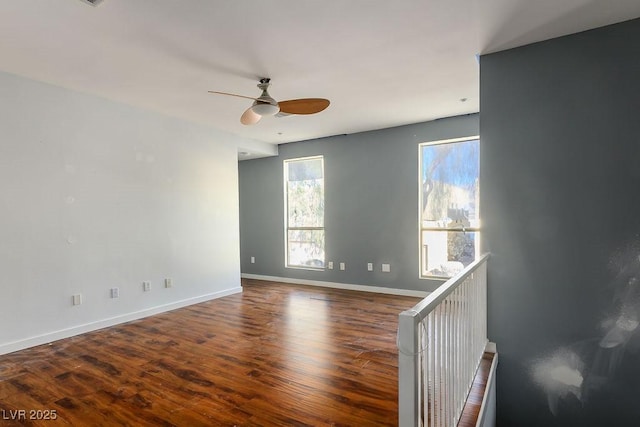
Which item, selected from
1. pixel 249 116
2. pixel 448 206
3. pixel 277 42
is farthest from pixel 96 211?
pixel 448 206

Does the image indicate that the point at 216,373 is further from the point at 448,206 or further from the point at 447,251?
the point at 448,206

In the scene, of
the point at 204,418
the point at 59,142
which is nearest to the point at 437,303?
the point at 204,418

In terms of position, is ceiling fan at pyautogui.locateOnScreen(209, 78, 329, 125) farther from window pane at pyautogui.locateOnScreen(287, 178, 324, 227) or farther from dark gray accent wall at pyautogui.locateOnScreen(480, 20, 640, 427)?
window pane at pyautogui.locateOnScreen(287, 178, 324, 227)

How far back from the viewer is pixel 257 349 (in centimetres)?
306

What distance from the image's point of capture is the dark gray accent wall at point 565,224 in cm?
239

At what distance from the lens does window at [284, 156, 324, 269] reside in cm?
601

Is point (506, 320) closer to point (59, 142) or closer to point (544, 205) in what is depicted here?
point (544, 205)

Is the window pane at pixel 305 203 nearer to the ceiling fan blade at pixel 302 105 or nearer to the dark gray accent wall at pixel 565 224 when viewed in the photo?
the ceiling fan blade at pixel 302 105

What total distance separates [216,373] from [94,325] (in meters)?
1.96

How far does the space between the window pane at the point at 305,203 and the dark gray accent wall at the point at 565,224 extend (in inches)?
135

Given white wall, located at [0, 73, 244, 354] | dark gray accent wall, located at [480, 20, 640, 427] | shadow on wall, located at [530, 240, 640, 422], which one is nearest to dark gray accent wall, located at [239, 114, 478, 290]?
white wall, located at [0, 73, 244, 354]

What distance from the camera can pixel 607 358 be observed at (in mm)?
2426

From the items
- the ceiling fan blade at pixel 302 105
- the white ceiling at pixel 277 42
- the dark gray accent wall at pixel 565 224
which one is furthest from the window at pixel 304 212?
the dark gray accent wall at pixel 565 224

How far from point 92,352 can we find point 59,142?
2.12 m
